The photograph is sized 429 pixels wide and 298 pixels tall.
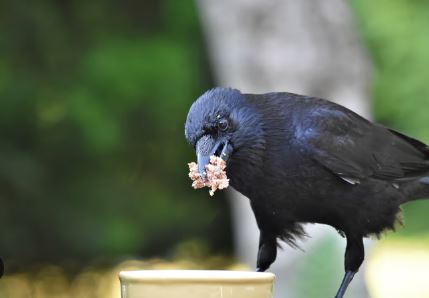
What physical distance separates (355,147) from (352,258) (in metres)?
0.37

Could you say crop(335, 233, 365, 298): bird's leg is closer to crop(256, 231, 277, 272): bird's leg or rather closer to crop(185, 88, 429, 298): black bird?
crop(185, 88, 429, 298): black bird

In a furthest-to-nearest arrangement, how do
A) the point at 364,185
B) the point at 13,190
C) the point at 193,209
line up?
the point at 193,209 < the point at 13,190 < the point at 364,185

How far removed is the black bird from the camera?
215cm

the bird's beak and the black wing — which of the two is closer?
the bird's beak

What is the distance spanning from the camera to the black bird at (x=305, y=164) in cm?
215

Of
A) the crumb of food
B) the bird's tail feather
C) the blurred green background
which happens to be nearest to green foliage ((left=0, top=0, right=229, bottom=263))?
the blurred green background

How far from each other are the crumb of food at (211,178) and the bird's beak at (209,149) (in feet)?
0.03

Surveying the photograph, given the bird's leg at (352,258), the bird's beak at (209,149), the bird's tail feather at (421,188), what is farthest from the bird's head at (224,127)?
the bird's tail feather at (421,188)

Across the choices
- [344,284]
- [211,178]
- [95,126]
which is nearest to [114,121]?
[95,126]

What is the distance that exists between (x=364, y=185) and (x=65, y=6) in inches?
175

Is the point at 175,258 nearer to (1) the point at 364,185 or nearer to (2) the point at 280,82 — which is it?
(2) the point at 280,82

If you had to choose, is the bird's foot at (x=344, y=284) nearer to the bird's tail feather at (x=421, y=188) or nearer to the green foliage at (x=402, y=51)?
the bird's tail feather at (x=421, y=188)

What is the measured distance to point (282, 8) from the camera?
5441 mm

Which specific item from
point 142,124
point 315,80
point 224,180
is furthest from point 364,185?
point 142,124
